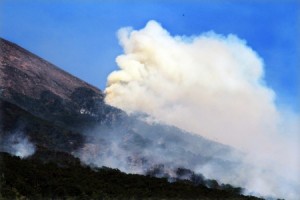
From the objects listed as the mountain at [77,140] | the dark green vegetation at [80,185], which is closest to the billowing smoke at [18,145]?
the mountain at [77,140]

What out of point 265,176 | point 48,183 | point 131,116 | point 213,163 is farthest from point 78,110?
point 48,183

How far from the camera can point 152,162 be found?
7738 centimetres

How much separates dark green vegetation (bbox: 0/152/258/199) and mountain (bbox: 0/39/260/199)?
104 millimetres

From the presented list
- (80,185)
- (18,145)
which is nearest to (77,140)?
(18,145)

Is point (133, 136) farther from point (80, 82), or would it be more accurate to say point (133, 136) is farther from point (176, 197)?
point (176, 197)

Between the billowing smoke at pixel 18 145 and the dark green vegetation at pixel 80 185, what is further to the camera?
the billowing smoke at pixel 18 145

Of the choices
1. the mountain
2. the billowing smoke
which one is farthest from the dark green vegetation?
the billowing smoke

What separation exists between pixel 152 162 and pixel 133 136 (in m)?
17.0

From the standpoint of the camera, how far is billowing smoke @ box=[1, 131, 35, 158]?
58.5 meters

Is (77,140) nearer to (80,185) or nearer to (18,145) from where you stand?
(18,145)

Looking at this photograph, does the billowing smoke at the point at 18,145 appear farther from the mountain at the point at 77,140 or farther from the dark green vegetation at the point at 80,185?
the dark green vegetation at the point at 80,185

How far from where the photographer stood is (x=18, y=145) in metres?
63.6

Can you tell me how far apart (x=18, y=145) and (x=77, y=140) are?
1341 cm

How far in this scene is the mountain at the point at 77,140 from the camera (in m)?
37.4
